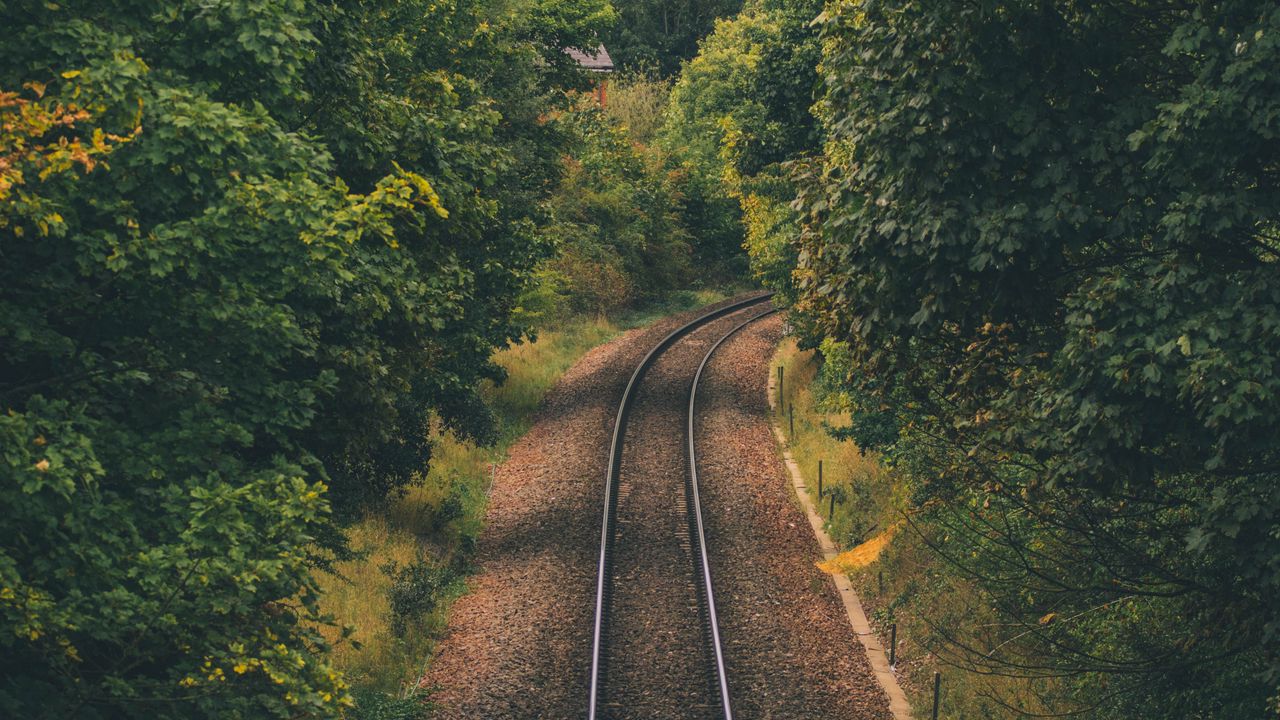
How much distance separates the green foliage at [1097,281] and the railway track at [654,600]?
4.28m

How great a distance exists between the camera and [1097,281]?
8109 millimetres

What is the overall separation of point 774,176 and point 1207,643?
19.2 metres

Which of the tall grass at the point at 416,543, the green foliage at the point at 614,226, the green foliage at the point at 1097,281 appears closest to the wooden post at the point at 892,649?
the green foliage at the point at 1097,281

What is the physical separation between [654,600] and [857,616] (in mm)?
3061

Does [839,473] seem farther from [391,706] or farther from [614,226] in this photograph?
[614,226]

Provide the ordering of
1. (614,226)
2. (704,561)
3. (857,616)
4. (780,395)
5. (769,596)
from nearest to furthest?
(857,616), (769,596), (704,561), (780,395), (614,226)

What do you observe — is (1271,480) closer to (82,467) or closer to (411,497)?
(82,467)

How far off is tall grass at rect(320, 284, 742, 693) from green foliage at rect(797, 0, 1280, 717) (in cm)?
581

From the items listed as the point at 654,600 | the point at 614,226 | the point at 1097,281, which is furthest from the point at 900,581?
the point at 614,226

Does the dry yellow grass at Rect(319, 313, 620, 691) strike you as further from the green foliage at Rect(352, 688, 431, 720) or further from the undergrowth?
the undergrowth

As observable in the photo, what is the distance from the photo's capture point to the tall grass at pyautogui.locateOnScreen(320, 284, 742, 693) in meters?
13.9

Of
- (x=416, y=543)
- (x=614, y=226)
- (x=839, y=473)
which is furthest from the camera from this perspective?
(x=614, y=226)

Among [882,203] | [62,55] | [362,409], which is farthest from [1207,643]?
[62,55]

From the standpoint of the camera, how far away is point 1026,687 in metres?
12.4
